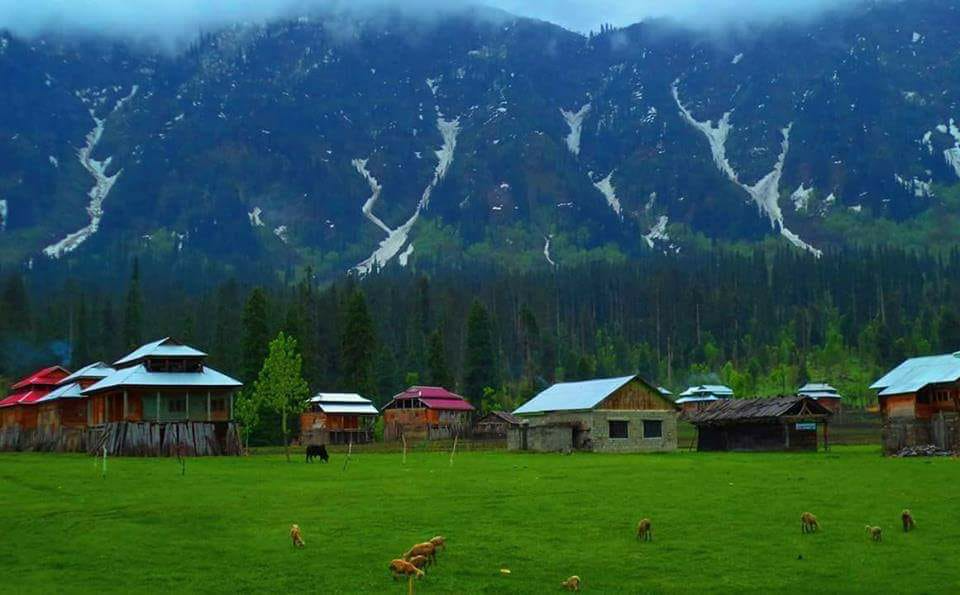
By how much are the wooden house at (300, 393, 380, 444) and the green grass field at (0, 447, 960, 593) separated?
7760 cm

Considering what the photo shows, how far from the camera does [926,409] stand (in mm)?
72562

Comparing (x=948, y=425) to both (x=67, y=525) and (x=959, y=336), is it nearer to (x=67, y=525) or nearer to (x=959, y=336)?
(x=67, y=525)

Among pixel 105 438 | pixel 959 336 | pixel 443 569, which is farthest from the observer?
pixel 959 336

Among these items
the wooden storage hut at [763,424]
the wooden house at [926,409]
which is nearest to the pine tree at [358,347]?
the wooden storage hut at [763,424]

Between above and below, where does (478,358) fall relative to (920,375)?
above

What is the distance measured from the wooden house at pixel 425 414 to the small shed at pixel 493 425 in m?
2.48

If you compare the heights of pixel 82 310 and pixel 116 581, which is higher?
pixel 82 310

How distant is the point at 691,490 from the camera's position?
135 ft

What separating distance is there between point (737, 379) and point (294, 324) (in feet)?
229

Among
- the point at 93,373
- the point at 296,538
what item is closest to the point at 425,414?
the point at 93,373

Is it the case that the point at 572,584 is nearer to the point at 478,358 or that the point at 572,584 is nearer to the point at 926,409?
the point at 926,409

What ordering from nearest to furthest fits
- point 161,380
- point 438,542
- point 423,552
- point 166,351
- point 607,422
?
point 423,552 → point 438,542 → point 161,380 → point 607,422 → point 166,351

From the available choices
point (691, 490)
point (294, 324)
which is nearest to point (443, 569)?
point (691, 490)

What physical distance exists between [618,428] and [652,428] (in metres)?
3.49
